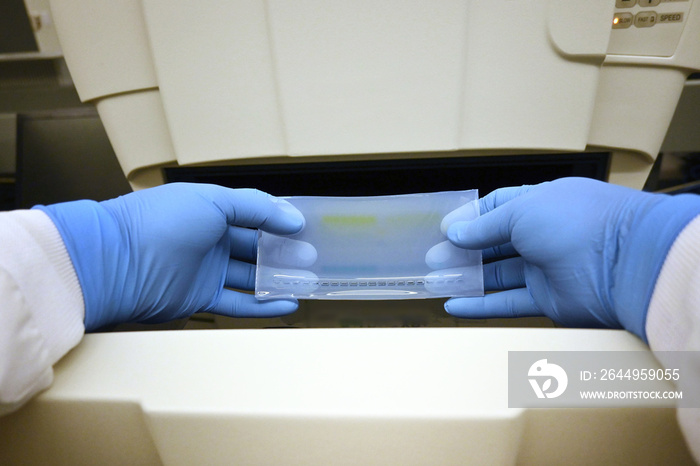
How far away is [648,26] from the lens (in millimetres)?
529

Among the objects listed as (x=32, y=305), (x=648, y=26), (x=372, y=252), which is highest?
(x=648, y=26)

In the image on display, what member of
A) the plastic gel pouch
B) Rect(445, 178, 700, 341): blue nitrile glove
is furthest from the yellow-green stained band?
Rect(445, 178, 700, 341): blue nitrile glove

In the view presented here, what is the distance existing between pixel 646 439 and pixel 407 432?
19 cm

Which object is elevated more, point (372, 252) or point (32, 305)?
Answer: point (32, 305)

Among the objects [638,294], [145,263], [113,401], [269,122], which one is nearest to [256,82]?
[269,122]

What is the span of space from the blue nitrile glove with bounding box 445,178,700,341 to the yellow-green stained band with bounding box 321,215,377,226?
128 millimetres

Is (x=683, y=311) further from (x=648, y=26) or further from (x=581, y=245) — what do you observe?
(x=648, y=26)

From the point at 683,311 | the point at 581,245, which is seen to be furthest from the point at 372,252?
the point at 683,311

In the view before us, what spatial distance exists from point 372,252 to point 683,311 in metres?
0.39

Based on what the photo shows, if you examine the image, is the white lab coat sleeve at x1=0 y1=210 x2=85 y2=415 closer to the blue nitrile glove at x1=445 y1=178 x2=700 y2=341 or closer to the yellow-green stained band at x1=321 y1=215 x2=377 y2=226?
the yellow-green stained band at x1=321 y1=215 x2=377 y2=226

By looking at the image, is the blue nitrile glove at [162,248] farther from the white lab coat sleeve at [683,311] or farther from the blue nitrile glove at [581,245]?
the white lab coat sleeve at [683,311]

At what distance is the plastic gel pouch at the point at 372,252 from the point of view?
61 centimetres

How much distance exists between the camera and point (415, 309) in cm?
67

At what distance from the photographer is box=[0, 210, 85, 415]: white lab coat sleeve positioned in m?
0.32
